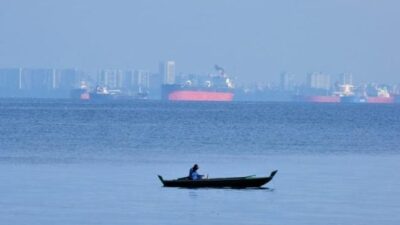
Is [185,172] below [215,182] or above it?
below

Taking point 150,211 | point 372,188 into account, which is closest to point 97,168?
point 372,188

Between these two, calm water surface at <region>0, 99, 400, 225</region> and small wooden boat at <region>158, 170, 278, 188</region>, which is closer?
calm water surface at <region>0, 99, 400, 225</region>

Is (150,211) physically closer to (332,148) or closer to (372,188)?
(372,188)

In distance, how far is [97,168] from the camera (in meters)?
57.3

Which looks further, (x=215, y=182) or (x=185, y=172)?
(x=185, y=172)

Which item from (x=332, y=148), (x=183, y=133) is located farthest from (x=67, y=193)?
(x=183, y=133)

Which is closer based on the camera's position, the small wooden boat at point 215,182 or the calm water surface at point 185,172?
the calm water surface at point 185,172

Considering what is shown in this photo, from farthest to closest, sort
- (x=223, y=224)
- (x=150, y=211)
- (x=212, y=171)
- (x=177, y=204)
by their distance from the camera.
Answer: (x=212, y=171) → (x=177, y=204) → (x=150, y=211) → (x=223, y=224)

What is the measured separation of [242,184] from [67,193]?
7396 mm

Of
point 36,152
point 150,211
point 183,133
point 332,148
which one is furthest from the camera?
point 183,133

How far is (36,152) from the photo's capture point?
70.8 m

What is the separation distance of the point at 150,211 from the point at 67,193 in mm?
5884

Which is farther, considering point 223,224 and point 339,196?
point 339,196

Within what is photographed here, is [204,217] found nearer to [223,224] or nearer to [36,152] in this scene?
[223,224]
